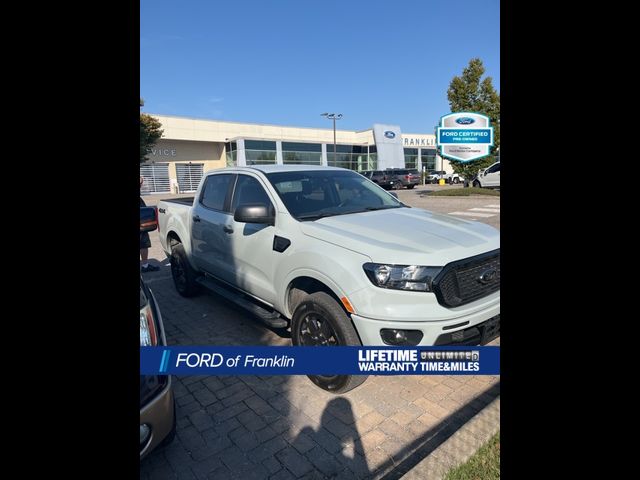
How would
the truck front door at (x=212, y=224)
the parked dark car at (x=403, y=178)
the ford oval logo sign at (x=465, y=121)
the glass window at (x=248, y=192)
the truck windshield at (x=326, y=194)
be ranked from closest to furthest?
the truck windshield at (x=326, y=194) < the glass window at (x=248, y=192) < the truck front door at (x=212, y=224) < the ford oval logo sign at (x=465, y=121) < the parked dark car at (x=403, y=178)

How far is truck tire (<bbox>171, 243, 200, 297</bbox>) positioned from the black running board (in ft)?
1.90

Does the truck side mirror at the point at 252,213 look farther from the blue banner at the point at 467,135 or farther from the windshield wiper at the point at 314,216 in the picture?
the blue banner at the point at 467,135

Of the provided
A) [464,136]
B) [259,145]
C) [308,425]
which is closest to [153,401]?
[308,425]

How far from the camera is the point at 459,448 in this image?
2006 millimetres

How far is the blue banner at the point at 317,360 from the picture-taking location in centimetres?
191

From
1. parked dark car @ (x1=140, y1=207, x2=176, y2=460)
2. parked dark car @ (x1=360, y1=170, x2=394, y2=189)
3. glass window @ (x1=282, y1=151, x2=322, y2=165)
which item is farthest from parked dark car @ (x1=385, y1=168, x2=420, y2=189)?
parked dark car @ (x1=140, y1=207, x2=176, y2=460)

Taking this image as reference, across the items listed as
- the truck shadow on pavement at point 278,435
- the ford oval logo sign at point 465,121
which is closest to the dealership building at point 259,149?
the ford oval logo sign at point 465,121

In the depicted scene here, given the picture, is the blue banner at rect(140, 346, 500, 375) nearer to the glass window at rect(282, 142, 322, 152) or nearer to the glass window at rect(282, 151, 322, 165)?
the glass window at rect(282, 151, 322, 165)

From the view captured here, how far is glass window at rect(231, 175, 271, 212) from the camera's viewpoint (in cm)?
346

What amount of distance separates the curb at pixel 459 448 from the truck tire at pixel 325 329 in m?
0.73
